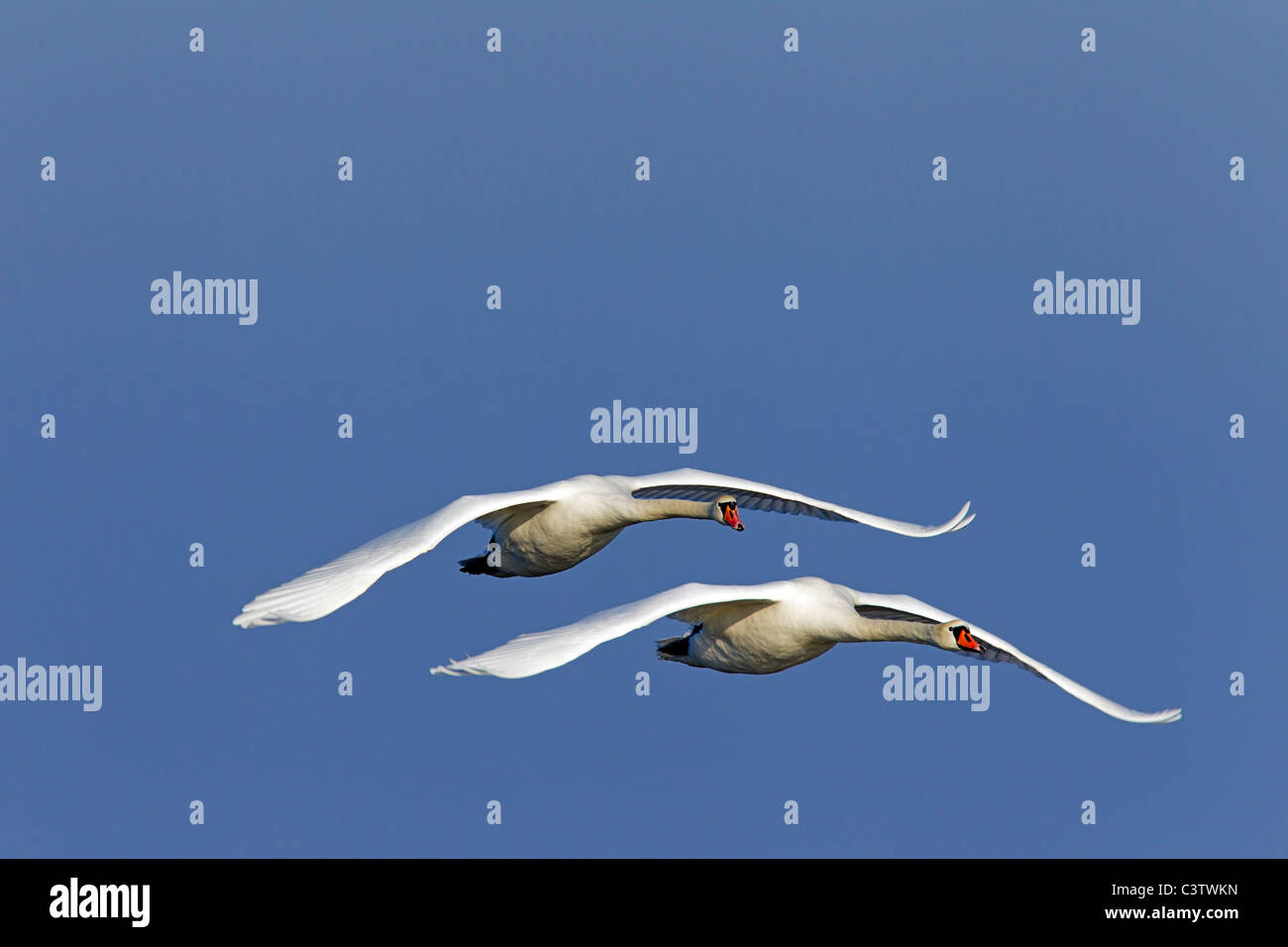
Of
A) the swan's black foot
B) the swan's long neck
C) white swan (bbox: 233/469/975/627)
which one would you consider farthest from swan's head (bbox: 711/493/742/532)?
the swan's black foot

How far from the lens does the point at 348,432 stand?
34938mm

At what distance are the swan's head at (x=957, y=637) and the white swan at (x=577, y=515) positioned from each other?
3.81m

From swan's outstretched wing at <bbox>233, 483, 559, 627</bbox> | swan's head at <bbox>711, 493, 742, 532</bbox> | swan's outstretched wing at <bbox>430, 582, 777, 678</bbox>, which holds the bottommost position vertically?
swan's outstretched wing at <bbox>430, 582, 777, 678</bbox>

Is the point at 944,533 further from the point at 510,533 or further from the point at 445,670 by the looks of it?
the point at 445,670

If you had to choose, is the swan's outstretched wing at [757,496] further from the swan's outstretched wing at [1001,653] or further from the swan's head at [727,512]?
the swan's outstretched wing at [1001,653]

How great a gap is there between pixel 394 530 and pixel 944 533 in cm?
874

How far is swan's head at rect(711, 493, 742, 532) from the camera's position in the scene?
32.6 m

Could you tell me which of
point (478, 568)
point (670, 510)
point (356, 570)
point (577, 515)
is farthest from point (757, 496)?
point (356, 570)

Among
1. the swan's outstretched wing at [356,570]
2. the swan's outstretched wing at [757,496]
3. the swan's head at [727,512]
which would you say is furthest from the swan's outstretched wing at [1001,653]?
the swan's outstretched wing at [356,570]

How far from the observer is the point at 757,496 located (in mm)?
34750

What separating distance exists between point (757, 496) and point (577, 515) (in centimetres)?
328

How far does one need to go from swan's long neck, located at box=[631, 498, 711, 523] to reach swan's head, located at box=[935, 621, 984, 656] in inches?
172

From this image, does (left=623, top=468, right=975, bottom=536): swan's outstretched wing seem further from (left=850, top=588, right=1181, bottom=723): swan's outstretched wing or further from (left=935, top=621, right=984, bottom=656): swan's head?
(left=935, top=621, right=984, bottom=656): swan's head

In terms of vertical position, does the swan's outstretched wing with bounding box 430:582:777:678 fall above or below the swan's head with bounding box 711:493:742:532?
below
